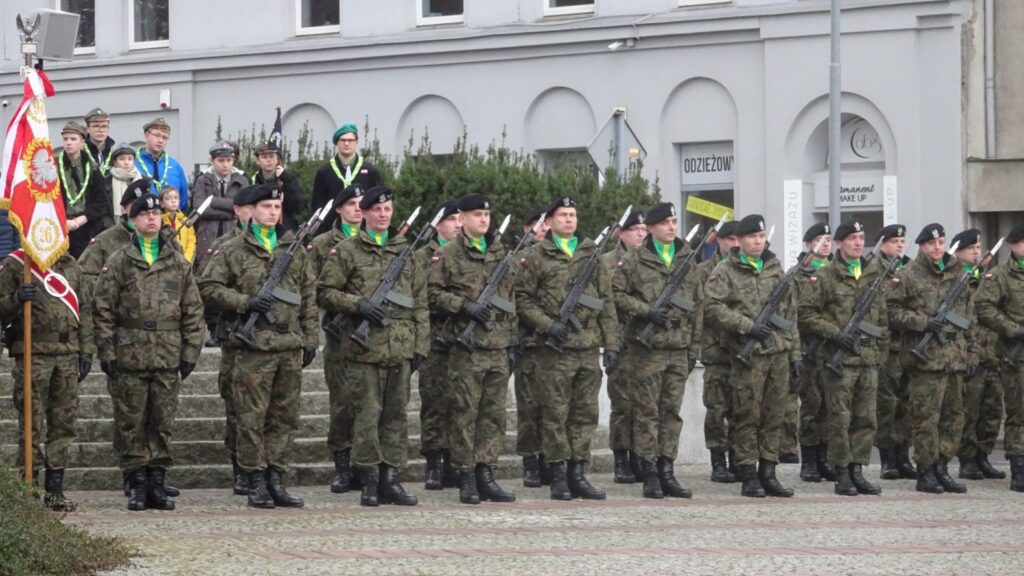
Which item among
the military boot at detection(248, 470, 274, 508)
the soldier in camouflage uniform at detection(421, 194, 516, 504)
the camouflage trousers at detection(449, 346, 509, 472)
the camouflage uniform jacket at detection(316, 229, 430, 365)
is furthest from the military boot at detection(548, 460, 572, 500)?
the military boot at detection(248, 470, 274, 508)

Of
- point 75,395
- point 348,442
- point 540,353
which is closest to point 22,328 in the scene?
point 75,395

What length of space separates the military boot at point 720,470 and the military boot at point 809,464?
24.9 inches

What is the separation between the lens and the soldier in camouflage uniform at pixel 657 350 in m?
16.1

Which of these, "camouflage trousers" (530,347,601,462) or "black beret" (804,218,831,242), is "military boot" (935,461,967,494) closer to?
"black beret" (804,218,831,242)

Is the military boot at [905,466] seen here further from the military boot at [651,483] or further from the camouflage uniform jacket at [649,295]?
the military boot at [651,483]

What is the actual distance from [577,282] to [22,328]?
3.91 metres

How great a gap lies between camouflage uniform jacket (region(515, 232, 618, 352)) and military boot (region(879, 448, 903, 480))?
3.26 meters

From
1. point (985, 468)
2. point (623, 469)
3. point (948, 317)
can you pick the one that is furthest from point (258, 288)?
point (985, 468)

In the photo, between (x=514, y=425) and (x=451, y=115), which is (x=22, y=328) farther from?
(x=451, y=115)

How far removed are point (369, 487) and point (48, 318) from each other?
2.42 meters

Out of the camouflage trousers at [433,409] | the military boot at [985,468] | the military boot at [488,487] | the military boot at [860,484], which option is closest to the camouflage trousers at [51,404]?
the camouflage trousers at [433,409]

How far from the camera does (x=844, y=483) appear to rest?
16641 mm

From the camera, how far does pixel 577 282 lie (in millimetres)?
15906

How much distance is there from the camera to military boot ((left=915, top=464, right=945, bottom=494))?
55.2ft
